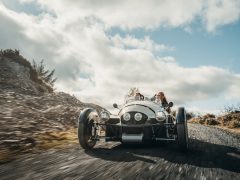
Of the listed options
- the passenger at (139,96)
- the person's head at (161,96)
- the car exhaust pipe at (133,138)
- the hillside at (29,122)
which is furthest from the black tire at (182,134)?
the hillside at (29,122)

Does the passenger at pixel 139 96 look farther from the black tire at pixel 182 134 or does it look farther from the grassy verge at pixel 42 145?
the black tire at pixel 182 134

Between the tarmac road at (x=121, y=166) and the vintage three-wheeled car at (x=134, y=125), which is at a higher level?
the vintage three-wheeled car at (x=134, y=125)

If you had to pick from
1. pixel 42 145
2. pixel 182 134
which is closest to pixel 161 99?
pixel 182 134

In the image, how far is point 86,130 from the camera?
9.05 m

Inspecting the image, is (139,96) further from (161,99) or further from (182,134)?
(182,134)

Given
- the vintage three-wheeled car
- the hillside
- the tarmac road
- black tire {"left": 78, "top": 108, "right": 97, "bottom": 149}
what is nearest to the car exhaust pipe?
the vintage three-wheeled car

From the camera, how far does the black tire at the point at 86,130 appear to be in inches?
347

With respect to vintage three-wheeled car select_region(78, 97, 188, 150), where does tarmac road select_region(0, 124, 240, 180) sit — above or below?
below

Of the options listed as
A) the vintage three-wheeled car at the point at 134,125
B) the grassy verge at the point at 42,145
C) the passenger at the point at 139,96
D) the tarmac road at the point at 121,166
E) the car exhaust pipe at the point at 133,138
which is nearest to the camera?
the tarmac road at the point at 121,166

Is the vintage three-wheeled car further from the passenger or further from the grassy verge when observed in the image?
the passenger

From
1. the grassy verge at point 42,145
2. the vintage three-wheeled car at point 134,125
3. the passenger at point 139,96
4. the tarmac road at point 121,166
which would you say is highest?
→ the passenger at point 139,96

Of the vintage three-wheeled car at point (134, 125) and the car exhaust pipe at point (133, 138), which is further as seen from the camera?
the car exhaust pipe at point (133, 138)

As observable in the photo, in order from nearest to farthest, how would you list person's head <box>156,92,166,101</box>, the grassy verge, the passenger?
the grassy verge < the passenger < person's head <box>156,92,166,101</box>

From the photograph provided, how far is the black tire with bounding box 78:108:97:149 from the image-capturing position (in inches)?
347
